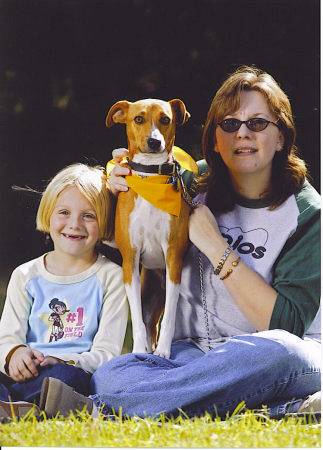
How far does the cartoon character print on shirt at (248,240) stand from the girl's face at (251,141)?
245mm

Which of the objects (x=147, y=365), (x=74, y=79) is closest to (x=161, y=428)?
(x=147, y=365)

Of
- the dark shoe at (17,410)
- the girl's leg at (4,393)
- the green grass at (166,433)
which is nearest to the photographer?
the green grass at (166,433)

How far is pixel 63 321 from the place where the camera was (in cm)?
248

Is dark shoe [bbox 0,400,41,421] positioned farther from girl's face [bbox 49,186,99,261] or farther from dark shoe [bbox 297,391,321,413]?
dark shoe [bbox 297,391,321,413]

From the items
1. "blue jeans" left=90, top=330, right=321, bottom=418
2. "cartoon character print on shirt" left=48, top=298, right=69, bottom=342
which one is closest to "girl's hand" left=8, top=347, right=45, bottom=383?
"cartoon character print on shirt" left=48, top=298, right=69, bottom=342

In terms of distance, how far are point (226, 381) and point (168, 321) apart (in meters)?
0.37

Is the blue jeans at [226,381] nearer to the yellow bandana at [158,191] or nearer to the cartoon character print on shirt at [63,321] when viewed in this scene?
the cartoon character print on shirt at [63,321]

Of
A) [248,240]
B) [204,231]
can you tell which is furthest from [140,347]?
[248,240]

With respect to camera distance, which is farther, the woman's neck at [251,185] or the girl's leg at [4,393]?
the woman's neck at [251,185]

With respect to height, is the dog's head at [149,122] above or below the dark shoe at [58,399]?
Answer: above

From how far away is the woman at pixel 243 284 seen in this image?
7.02 feet

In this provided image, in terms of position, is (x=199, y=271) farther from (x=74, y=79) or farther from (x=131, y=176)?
(x=74, y=79)

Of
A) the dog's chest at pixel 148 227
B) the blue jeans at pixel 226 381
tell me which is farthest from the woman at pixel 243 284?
the dog's chest at pixel 148 227

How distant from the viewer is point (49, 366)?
90.7 inches
